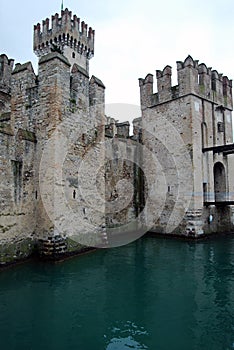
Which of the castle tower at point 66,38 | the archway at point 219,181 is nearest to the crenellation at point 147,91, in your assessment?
the archway at point 219,181

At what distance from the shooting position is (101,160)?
11875 mm

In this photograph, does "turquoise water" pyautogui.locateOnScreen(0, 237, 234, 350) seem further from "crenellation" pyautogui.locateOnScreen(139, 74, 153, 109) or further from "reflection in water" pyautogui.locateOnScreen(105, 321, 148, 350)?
"crenellation" pyautogui.locateOnScreen(139, 74, 153, 109)

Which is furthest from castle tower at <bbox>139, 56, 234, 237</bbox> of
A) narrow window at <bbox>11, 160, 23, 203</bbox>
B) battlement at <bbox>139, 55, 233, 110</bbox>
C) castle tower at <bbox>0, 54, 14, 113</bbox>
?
narrow window at <bbox>11, 160, 23, 203</bbox>

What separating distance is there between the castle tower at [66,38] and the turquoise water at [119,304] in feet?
85.7

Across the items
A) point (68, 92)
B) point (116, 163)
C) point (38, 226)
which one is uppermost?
point (68, 92)

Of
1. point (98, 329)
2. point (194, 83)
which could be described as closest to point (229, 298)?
point (98, 329)

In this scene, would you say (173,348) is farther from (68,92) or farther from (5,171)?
(68,92)

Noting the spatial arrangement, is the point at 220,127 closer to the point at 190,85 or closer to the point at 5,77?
the point at 190,85

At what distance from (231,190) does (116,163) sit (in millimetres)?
7431

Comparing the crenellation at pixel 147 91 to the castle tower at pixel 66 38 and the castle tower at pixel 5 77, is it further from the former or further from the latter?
the castle tower at pixel 66 38

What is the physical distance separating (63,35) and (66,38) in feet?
1.39

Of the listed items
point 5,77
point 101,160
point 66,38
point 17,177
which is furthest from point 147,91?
point 66,38

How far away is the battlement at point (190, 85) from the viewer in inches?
585

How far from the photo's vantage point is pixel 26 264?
8.82 metres
